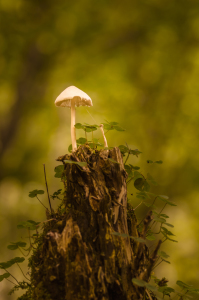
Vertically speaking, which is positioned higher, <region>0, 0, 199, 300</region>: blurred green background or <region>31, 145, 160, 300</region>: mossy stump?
<region>0, 0, 199, 300</region>: blurred green background

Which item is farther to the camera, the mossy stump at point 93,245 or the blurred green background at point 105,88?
the blurred green background at point 105,88

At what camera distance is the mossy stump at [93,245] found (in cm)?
108

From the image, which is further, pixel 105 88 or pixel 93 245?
pixel 105 88

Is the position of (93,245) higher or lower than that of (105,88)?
lower

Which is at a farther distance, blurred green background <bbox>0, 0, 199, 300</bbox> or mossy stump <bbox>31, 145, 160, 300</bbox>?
blurred green background <bbox>0, 0, 199, 300</bbox>

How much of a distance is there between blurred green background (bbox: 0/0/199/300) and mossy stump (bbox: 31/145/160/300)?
1034 mm

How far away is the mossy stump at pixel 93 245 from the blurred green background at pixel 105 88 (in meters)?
1.03

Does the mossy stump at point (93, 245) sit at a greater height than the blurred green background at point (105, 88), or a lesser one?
lesser

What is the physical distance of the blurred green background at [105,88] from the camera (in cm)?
237

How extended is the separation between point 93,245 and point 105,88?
1794 mm

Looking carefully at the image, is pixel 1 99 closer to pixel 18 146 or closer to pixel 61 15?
pixel 18 146

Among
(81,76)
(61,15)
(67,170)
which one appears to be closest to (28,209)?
(67,170)

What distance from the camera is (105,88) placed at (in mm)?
2502

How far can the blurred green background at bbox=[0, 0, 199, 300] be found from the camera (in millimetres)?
2365
